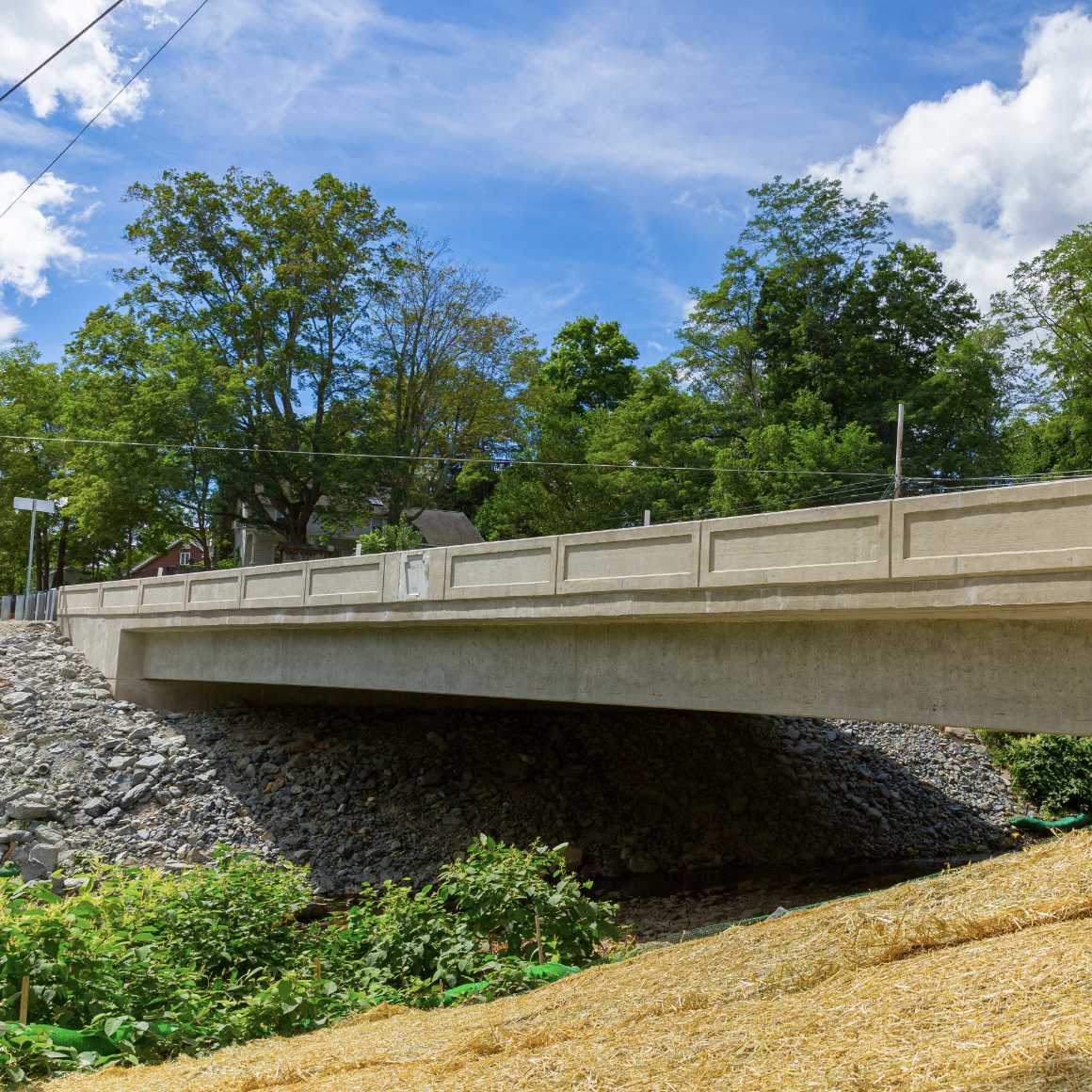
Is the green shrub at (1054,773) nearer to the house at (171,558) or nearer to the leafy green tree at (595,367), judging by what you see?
the leafy green tree at (595,367)

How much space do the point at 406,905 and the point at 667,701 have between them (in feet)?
14.4

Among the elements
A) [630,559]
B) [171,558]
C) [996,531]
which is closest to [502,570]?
[630,559]

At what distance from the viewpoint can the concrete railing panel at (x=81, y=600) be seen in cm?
2356

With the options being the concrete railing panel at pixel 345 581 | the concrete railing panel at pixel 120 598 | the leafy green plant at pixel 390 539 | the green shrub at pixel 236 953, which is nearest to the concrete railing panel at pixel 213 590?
the concrete railing panel at pixel 345 581

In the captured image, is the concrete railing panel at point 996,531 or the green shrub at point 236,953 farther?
the concrete railing panel at point 996,531

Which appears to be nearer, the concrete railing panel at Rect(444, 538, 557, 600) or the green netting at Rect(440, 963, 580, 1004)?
the green netting at Rect(440, 963, 580, 1004)

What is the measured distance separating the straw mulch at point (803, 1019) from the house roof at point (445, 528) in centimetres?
4342

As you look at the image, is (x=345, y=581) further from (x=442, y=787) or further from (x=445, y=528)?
(x=445, y=528)

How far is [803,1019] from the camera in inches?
184

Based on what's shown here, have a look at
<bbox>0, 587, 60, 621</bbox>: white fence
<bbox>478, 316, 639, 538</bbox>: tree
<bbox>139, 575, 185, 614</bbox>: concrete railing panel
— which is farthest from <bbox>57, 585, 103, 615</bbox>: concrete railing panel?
<bbox>478, 316, 639, 538</bbox>: tree

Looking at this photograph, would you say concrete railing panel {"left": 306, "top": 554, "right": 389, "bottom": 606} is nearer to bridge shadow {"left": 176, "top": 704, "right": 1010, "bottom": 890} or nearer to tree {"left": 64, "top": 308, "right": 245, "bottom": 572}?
bridge shadow {"left": 176, "top": 704, "right": 1010, "bottom": 890}

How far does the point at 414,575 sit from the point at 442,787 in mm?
5331

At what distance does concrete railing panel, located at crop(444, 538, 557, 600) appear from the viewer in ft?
43.1

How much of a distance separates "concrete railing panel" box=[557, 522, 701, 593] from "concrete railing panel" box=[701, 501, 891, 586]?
9.5 inches
